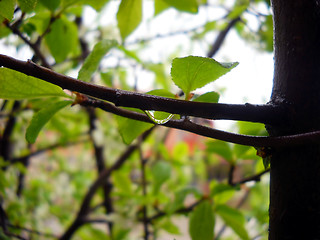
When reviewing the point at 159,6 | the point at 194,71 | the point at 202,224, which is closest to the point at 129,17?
the point at 159,6

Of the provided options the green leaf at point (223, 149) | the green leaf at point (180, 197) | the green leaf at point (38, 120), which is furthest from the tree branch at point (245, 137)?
the green leaf at point (180, 197)

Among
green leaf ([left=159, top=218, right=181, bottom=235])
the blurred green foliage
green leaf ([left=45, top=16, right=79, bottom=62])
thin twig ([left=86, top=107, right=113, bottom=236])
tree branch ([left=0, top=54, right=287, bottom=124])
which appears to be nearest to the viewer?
tree branch ([left=0, top=54, right=287, bottom=124])

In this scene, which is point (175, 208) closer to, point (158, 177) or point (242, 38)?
point (158, 177)

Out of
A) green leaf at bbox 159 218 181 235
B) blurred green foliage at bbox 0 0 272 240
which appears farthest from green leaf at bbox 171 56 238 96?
green leaf at bbox 159 218 181 235

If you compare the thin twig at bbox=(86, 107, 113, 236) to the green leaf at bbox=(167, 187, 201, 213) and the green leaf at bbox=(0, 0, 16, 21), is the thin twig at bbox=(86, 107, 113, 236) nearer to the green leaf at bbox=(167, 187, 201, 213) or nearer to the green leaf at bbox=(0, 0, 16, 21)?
the green leaf at bbox=(167, 187, 201, 213)

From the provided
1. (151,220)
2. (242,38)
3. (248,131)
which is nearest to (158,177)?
(151,220)
